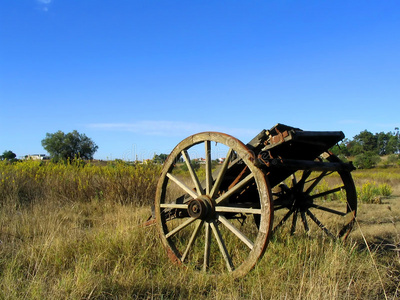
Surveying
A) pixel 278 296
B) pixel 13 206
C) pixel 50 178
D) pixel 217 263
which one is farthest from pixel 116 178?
pixel 278 296

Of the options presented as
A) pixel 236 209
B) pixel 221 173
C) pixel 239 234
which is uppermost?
pixel 221 173

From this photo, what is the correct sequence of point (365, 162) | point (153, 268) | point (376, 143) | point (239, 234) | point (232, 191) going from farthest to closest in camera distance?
point (376, 143) < point (365, 162) < point (153, 268) < point (232, 191) < point (239, 234)

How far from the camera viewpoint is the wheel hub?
345cm

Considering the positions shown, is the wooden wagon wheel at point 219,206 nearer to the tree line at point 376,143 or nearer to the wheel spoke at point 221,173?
the wheel spoke at point 221,173

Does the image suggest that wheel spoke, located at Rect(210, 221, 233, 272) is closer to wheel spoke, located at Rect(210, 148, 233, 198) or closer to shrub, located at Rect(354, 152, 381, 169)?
wheel spoke, located at Rect(210, 148, 233, 198)

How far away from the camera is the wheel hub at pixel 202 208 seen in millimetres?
3449

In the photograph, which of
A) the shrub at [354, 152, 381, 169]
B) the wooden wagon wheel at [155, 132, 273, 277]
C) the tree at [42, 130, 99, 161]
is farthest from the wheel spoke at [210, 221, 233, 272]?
the tree at [42, 130, 99, 161]

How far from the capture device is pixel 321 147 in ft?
13.0

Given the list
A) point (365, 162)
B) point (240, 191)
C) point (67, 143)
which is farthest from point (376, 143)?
point (240, 191)

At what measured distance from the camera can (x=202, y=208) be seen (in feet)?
11.3

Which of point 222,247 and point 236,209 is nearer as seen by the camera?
point 236,209

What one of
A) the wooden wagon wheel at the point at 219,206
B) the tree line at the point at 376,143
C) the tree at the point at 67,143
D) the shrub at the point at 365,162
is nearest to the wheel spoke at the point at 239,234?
the wooden wagon wheel at the point at 219,206

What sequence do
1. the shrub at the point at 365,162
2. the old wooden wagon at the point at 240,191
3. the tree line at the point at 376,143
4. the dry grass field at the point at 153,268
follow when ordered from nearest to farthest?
the dry grass field at the point at 153,268 < the old wooden wagon at the point at 240,191 < the shrub at the point at 365,162 < the tree line at the point at 376,143

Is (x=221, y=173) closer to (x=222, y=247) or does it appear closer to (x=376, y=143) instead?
(x=222, y=247)
